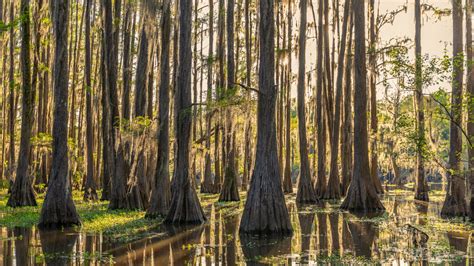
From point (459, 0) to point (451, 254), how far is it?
1007 cm

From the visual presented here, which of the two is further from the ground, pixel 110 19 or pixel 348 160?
pixel 110 19

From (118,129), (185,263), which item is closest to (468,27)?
(118,129)

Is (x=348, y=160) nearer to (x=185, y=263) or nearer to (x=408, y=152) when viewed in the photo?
(x=408, y=152)

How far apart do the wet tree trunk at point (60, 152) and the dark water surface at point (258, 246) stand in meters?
0.78

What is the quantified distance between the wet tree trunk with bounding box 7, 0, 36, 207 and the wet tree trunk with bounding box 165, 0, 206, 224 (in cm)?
570

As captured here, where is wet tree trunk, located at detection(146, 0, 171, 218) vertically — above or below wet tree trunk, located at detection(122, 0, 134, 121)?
below

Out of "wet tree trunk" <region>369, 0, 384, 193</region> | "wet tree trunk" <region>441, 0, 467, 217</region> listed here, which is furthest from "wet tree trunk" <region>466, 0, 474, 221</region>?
"wet tree trunk" <region>369, 0, 384, 193</region>

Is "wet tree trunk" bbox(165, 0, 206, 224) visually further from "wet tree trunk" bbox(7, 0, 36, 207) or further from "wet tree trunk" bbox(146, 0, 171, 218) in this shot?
"wet tree trunk" bbox(7, 0, 36, 207)

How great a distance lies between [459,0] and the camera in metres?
17.5

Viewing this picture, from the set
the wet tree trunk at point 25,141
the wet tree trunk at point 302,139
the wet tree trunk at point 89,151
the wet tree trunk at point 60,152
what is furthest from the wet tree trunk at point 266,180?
the wet tree trunk at point 89,151

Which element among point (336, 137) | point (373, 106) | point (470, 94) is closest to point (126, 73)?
point (336, 137)

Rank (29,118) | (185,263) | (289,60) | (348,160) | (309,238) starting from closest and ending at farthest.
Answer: (185,263) → (309,238) → (29,118) → (348,160) → (289,60)

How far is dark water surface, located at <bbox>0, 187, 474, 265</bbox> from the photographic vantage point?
371 inches

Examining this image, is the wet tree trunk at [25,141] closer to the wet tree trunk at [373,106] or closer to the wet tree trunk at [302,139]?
the wet tree trunk at [302,139]
